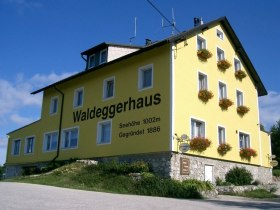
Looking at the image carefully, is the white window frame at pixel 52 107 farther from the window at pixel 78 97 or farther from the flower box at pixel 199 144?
the flower box at pixel 199 144

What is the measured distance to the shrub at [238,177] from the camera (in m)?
22.5

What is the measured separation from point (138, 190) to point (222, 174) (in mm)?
7430

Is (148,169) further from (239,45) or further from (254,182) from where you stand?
(239,45)

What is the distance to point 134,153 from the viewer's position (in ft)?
69.4

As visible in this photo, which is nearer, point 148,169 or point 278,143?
point 148,169

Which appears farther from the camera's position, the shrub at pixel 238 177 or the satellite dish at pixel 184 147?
the shrub at pixel 238 177

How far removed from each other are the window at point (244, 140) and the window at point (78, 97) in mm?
11118

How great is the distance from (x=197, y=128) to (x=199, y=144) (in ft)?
4.88

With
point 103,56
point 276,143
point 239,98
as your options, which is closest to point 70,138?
point 103,56

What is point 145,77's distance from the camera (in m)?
22.5

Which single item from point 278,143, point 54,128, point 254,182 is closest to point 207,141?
point 254,182

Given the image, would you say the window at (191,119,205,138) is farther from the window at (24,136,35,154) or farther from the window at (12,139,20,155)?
the window at (12,139,20,155)

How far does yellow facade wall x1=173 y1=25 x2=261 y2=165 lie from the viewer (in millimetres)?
20781

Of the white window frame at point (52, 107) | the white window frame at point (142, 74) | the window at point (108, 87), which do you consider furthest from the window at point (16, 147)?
the white window frame at point (142, 74)
